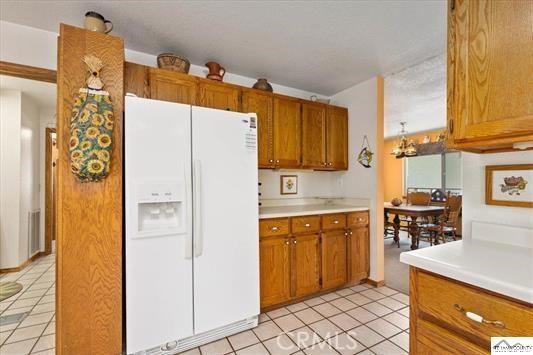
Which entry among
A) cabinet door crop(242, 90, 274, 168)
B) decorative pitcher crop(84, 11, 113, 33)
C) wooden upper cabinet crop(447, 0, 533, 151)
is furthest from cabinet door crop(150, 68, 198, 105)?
wooden upper cabinet crop(447, 0, 533, 151)

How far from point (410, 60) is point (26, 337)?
168 inches

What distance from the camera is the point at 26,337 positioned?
1897mm

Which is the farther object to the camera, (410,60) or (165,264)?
(410,60)

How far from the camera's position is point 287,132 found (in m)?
2.74

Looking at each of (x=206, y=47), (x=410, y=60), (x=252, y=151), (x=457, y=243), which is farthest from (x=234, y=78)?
(x=457, y=243)

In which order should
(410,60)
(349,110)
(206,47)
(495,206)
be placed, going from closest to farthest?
(495,206) < (206,47) < (410,60) < (349,110)

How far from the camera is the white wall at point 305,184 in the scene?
299cm

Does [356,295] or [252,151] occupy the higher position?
[252,151]

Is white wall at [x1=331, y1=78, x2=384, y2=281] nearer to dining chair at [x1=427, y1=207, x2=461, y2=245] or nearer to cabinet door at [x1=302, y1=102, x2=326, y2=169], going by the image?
cabinet door at [x1=302, y1=102, x2=326, y2=169]

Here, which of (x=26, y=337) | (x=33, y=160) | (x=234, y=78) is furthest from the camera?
(x=33, y=160)

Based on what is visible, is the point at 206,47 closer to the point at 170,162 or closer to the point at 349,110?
the point at 170,162

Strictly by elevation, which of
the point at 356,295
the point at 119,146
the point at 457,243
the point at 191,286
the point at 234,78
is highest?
the point at 234,78

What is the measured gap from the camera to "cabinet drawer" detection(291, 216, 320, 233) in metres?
2.42

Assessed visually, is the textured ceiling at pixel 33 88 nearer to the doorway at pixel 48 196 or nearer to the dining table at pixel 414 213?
the doorway at pixel 48 196
